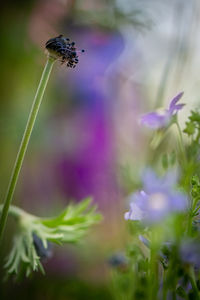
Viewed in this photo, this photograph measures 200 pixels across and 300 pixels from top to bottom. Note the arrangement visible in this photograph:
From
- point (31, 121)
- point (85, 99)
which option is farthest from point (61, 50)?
point (85, 99)

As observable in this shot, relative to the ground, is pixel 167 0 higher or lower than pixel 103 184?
higher

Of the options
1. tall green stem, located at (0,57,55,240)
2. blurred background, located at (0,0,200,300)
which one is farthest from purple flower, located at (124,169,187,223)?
blurred background, located at (0,0,200,300)

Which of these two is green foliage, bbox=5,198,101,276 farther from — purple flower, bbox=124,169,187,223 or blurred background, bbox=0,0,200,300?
blurred background, bbox=0,0,200,300

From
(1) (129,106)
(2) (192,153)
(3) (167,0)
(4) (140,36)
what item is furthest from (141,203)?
(1) (129,106)

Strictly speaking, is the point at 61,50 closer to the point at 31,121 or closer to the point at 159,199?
the point at 31,121

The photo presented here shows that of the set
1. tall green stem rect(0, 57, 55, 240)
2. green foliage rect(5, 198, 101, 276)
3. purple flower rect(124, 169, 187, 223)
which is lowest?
green foliage rect(5, 198, 101, 276)

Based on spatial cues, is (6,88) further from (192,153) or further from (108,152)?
(192,153)
